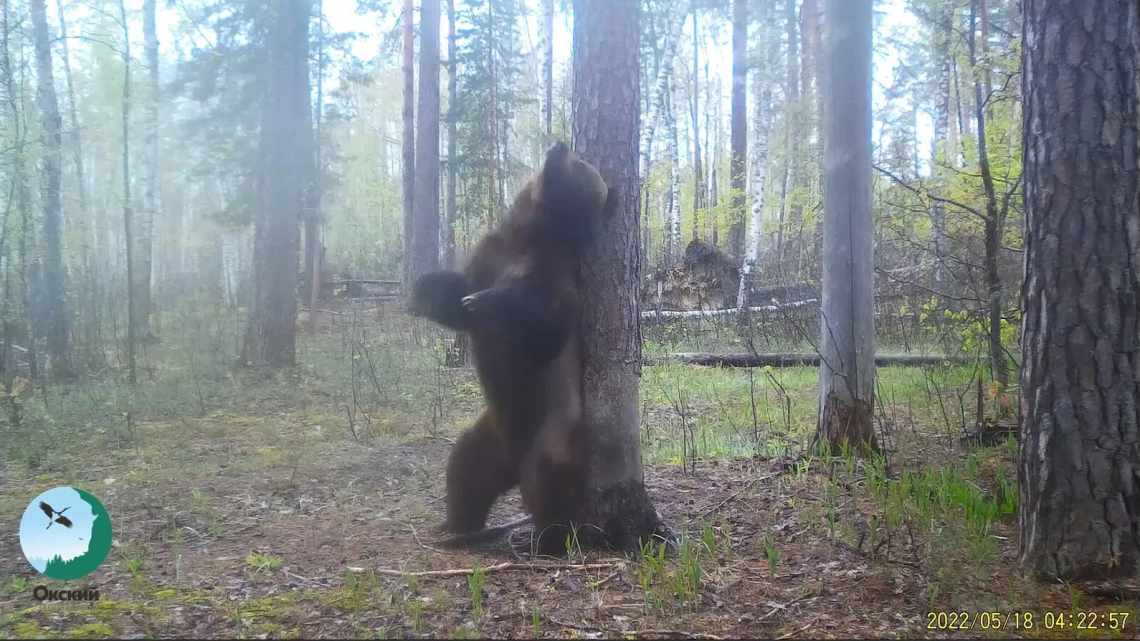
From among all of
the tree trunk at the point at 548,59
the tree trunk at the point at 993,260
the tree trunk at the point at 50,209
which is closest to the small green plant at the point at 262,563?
the tree trunk at the point at 993,260

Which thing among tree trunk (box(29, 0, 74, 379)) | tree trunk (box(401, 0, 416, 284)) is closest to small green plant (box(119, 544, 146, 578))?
tree trunk (box(29, 0, 74, 379))

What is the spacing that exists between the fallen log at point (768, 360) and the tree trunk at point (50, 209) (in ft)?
26.1

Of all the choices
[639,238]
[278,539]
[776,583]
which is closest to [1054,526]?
[776,583]

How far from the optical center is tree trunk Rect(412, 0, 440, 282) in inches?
551

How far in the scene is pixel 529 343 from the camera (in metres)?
3.82

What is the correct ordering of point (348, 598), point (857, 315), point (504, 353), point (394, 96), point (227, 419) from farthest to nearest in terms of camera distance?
point (394, 96)
point (227, 419)
point (857, 315)
point (504, 353)
point (348, 598)

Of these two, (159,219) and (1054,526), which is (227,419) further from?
(159,219)

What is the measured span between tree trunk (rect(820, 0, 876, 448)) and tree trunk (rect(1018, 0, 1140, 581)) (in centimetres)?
223

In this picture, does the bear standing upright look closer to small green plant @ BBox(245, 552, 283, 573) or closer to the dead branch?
the dead branch

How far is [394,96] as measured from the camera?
40719 millimetres

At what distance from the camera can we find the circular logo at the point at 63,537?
302cm

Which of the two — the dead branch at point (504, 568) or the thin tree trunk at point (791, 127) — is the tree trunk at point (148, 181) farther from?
the thin tree trunk at point (791, 127)

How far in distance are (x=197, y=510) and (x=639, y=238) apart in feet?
10.5

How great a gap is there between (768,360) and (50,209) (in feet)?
33.6
